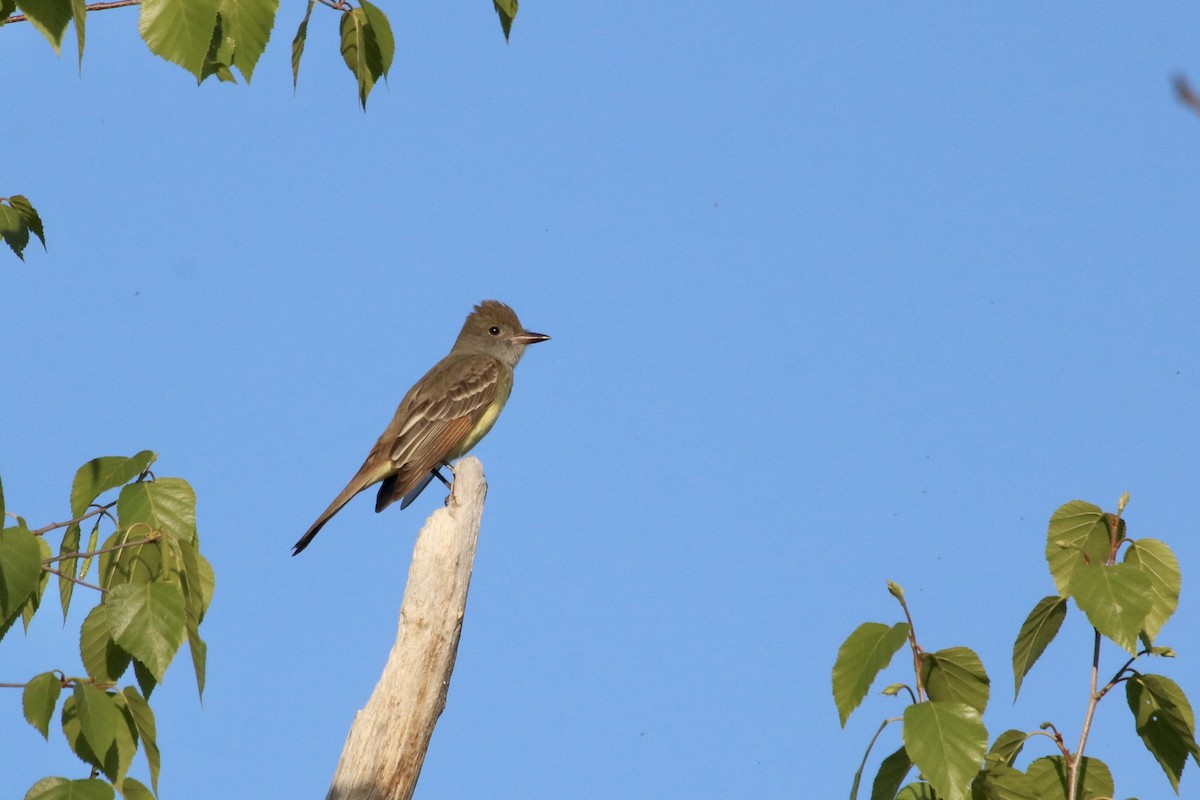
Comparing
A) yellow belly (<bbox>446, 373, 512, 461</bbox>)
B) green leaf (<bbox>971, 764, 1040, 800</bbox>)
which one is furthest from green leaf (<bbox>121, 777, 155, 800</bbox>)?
yellow belly (<bbox>446, 373, 512, 461</bbox>)

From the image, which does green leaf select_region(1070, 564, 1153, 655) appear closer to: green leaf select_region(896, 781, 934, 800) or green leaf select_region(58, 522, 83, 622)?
green leaf select_region(896, 781, 934, 800)

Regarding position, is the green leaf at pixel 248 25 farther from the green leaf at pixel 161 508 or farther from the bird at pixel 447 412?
the bird at pixel 447 412

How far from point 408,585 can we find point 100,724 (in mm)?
2914

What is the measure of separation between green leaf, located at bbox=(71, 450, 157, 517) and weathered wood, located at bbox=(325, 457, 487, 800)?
2153 mm

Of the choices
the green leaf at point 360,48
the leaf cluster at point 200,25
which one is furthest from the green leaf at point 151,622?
the green leaf at point 360,48

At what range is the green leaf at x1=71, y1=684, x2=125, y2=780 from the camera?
3182mm

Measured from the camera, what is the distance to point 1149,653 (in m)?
3.38

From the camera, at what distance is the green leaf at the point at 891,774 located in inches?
132

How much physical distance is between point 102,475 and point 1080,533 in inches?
120

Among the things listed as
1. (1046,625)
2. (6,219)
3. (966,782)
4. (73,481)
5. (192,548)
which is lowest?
(966,782)

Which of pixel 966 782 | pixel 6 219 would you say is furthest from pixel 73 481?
pixel 966 782

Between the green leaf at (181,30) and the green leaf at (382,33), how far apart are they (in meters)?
1.16

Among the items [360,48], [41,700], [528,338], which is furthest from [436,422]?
[41,700]

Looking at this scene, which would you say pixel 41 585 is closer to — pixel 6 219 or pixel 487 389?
pixel 6 219
